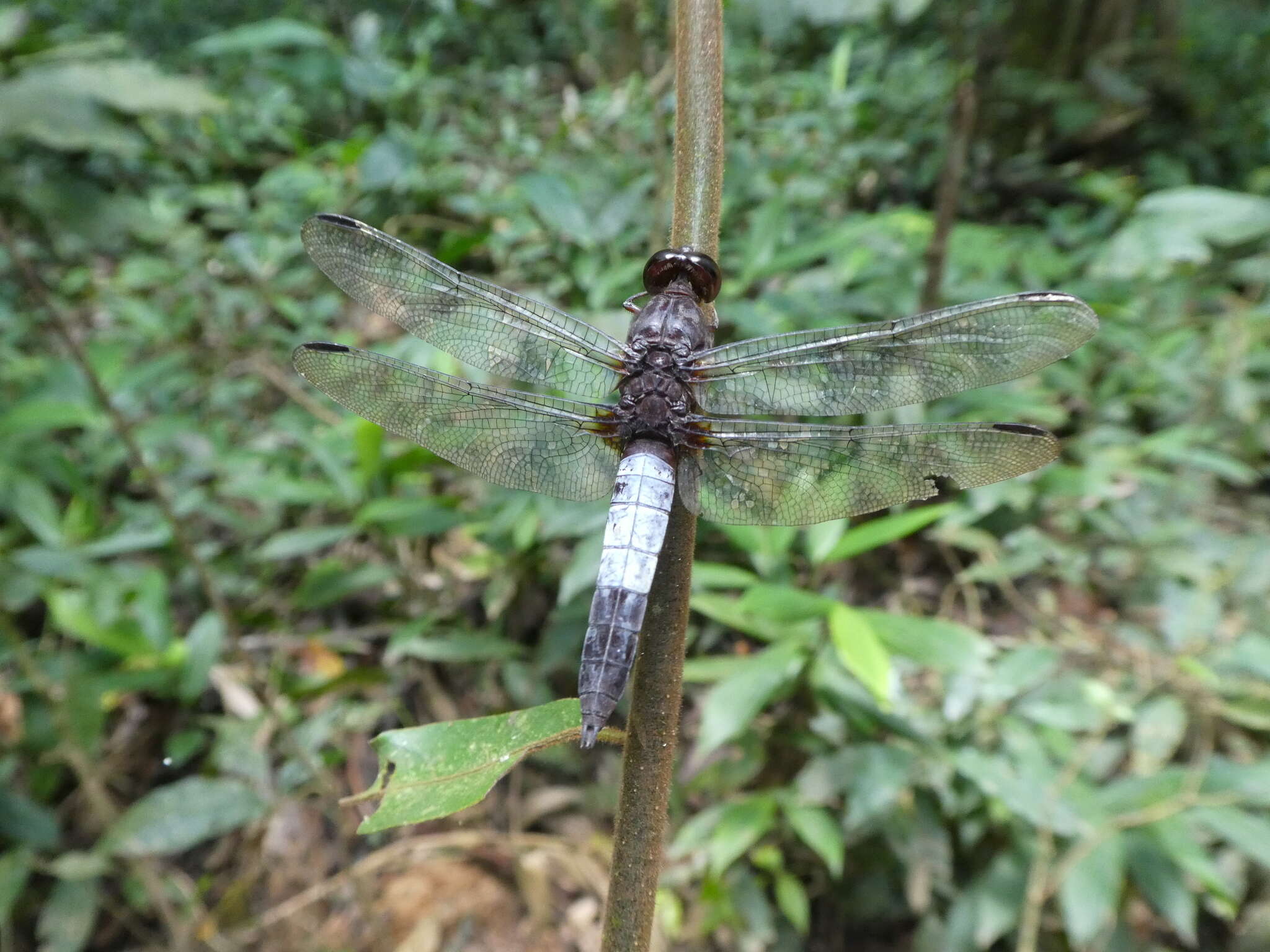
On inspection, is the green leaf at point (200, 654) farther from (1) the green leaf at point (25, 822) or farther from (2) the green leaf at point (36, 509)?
(2) the green leaf at point (36, 509)

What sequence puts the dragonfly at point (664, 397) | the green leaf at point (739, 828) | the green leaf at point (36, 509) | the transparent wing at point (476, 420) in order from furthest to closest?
1. the green leaf at point (36, 509)
2. the green leaf at point (739, 828)
3. the transparent wing at point (476, 420)
4. the dragonfly at point (664, 397)

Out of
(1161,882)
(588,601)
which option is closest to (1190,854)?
(1161,882)

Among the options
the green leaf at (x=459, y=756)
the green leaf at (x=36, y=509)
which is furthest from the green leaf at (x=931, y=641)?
the green leaf at (x=36, y=509)

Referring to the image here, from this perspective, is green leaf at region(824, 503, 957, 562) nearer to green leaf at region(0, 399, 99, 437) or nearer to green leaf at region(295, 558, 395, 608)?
green leaf at region(295, 558, 395, 608)

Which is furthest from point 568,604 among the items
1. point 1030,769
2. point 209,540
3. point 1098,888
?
point 209,540

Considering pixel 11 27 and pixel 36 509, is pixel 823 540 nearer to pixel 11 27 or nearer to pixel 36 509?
pixel 36 509

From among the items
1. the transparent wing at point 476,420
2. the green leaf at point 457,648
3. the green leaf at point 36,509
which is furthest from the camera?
the green leaf at point 36,509

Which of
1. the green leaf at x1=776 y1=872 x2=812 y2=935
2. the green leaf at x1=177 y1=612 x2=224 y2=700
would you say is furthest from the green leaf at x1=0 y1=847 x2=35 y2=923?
the green leaf at x1=776 y1=872 x2=812 y2=935

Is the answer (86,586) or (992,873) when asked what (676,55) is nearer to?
(992,873)
